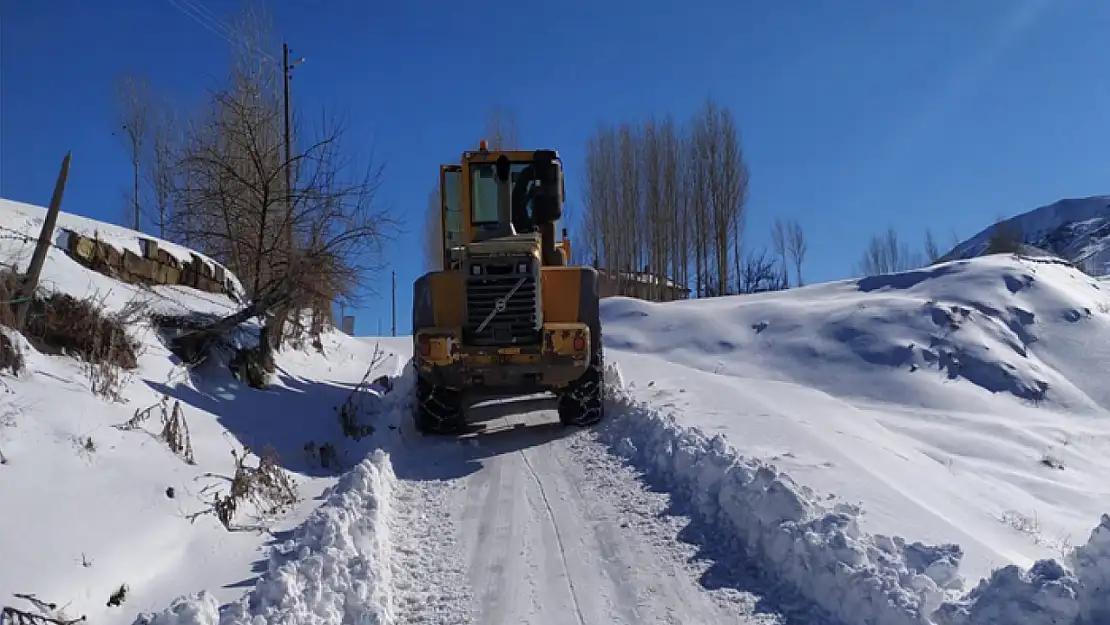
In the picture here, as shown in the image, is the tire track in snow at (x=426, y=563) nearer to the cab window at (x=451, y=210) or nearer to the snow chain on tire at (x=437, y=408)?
the snow chain on tire at (x=437, y=408)

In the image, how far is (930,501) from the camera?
24.0 feet

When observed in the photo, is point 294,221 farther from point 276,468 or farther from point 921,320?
point 921,320

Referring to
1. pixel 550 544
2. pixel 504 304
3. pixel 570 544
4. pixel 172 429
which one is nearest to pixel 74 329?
pixel 172 429

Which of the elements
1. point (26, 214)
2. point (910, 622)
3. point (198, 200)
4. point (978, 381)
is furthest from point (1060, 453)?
point (26, 214)

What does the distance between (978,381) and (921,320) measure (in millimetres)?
2805

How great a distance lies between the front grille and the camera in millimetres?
9203

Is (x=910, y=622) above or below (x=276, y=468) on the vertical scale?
below

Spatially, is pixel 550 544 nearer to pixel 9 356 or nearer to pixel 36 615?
pixel 36 615

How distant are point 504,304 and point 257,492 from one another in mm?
3610

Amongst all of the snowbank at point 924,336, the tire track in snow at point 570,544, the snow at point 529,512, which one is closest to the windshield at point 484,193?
the snow at point 529,512

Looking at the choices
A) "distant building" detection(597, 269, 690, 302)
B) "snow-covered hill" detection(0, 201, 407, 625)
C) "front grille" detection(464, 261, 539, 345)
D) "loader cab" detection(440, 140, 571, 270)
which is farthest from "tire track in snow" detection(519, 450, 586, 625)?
"distant building" detection(597, 269, 690, 302)

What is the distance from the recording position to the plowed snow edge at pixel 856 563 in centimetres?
373

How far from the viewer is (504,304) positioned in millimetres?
9195

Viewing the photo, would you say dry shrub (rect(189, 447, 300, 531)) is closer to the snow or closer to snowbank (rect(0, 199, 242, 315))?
the snow
